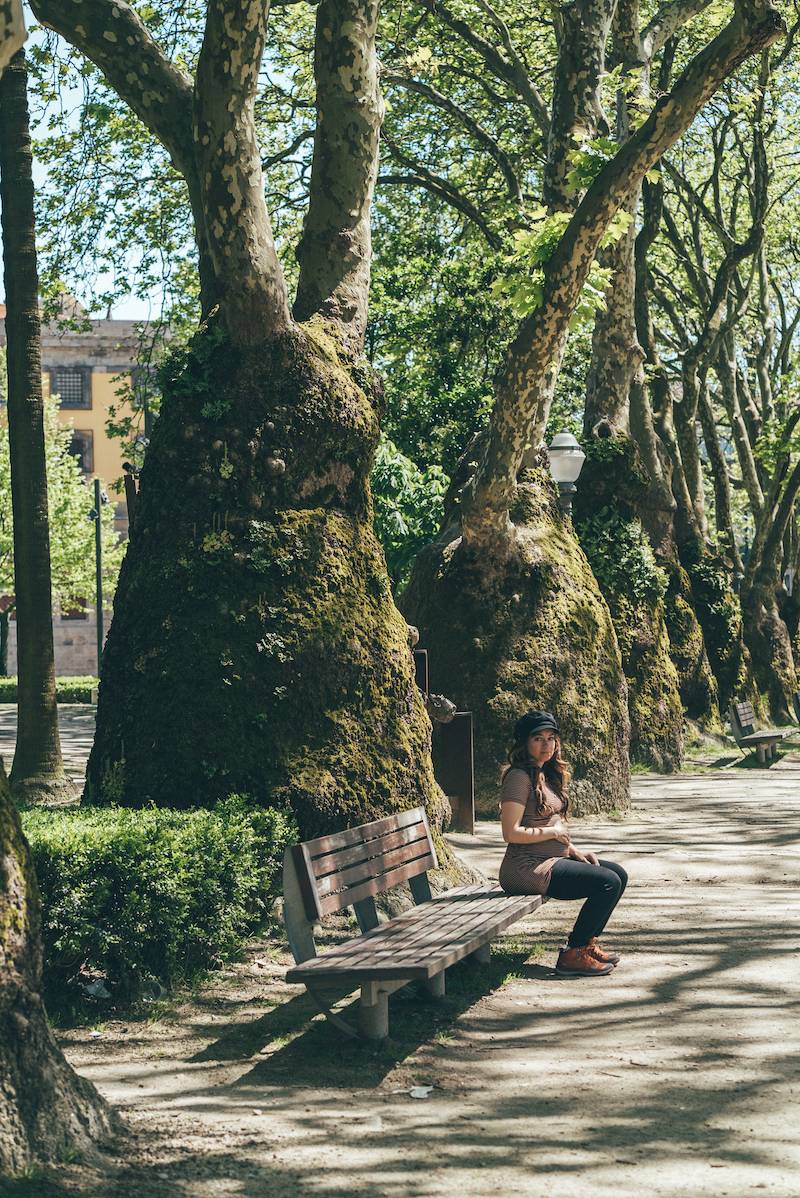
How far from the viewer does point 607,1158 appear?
182 inches

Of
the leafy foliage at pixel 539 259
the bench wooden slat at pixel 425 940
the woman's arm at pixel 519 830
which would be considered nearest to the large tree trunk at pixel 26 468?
the leafy foliage at pixel 539 259

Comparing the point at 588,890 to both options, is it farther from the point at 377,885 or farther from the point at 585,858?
the point at 377,885

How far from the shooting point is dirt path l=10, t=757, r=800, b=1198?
14.6ft

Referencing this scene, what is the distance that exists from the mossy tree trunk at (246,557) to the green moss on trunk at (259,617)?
0.5 inches

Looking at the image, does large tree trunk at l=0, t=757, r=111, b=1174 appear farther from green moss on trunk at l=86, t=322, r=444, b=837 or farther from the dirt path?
green moss on trunk at l=86, t=322, r=444, b=837

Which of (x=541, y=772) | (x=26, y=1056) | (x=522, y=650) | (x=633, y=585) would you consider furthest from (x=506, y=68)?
(x=26, y=1056)

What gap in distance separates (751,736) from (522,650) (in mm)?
7797

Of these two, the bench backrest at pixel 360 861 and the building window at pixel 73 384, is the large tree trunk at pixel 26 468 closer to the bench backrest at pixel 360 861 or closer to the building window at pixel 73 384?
the bench backrest at pixel 360 861

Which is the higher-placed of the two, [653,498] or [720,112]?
[720,112]

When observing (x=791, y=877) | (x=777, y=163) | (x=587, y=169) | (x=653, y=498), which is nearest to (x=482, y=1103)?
(x=791, y=877)

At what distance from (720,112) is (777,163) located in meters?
3.42

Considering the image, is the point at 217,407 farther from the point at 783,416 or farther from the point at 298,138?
the point at 783,416

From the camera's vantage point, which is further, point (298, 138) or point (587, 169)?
point (298, 138)

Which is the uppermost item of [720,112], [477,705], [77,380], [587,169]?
[77,380]
